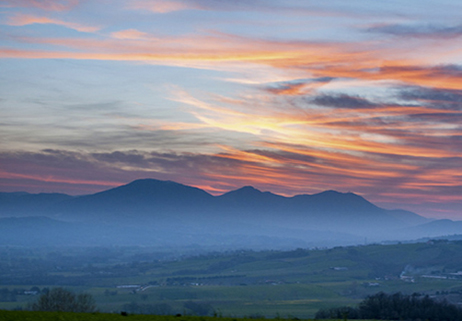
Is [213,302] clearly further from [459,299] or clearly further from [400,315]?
[400,315]

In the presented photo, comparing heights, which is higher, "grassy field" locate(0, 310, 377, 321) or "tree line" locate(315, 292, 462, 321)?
"grassy field" locate(0, 310, 377, 321)

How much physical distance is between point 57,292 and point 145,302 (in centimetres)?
13220

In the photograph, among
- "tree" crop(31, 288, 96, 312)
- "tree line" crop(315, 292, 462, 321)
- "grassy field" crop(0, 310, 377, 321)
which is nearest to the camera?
"grassy field" crop(0, 310, 377, 321)

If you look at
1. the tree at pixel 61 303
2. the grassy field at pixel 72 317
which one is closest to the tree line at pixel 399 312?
the grassy field at pixel 72 317

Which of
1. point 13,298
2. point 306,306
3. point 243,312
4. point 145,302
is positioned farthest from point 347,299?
point 13,298

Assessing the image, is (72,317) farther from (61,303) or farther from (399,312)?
(399,312)

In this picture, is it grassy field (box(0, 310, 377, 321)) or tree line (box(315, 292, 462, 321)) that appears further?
tree line (box(315, 292, 462, 321))

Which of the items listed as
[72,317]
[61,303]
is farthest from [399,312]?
[61,303]

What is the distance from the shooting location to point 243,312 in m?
162

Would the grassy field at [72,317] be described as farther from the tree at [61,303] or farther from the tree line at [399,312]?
the tree at [61,303]

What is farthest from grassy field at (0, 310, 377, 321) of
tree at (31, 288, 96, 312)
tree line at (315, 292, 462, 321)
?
tree at (31, 288, 96, 312)

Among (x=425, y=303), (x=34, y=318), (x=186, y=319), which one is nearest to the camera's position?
(x=34, y=318)

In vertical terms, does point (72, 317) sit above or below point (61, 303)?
above

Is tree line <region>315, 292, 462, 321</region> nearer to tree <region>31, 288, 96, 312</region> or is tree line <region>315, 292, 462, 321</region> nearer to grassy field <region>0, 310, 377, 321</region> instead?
grassy field <region>0, 310, 377, 321</region>
